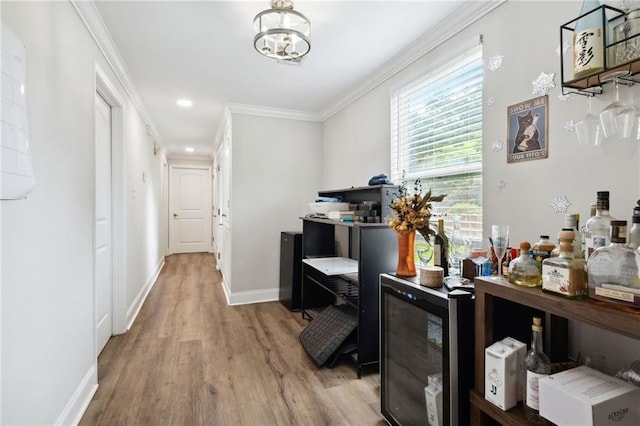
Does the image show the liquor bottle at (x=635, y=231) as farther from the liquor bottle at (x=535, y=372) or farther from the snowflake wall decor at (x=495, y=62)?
the snowflake wall decor at (x=495, y=62)

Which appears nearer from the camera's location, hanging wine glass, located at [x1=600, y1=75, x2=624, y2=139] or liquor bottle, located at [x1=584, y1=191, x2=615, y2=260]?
liquor bottle, located at [x1=584, y1=191, x2=615, y2=260]

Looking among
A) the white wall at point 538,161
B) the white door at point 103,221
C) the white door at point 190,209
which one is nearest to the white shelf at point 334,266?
the white wall at point 538,161

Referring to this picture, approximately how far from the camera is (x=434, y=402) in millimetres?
1412

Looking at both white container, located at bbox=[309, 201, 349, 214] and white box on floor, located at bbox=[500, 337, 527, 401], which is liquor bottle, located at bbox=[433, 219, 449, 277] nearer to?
white box on floor, located at bbox=[500, 337, 527, 401]

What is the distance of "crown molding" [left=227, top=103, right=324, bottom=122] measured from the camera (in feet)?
12.5

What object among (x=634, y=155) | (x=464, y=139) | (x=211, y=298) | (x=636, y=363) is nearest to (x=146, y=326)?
(x=211, y=298)

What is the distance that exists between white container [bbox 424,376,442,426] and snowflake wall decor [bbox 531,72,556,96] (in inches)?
58.0

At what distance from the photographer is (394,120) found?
2.74 m

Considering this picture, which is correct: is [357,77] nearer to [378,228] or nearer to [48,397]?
[378,228]

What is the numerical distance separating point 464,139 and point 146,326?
132 inches

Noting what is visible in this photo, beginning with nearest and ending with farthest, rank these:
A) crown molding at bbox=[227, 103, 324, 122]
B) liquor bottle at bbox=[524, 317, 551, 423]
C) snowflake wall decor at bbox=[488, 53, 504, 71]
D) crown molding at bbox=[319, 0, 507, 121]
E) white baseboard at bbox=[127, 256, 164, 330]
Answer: liquor bottle at bbox=[524, 317, 551, 423] → snowflake wall decor at bbox=[488, 53, 504, 71] → crown molding at bbox=[319, 0, 507, 121] → white baseboard at bbox=[127, 256, 164, 330] → crown molding at bbox=[227, 103, 324, 122]

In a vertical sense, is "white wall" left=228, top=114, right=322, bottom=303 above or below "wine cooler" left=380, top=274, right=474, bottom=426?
above

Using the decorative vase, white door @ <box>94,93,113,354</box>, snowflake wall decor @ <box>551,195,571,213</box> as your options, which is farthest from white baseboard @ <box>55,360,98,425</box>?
snowflake wall decor @ <box>551,195,571,213</box>

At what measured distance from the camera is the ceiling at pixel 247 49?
6.45 feet
